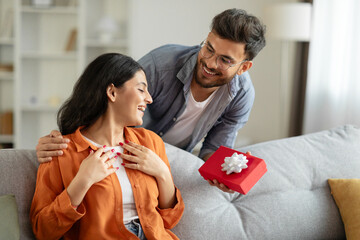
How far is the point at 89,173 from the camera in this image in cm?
142

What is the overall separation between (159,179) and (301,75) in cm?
306

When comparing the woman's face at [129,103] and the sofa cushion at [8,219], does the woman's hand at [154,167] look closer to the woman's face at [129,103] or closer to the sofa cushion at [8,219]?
the woman's face at [129,103]

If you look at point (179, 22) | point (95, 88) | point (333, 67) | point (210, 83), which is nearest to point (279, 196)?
point (210, 83)

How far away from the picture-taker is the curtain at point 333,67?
3482 millimetres

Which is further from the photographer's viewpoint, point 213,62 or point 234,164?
point 213,62

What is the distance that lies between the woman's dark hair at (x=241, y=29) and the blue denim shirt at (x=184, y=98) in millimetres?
212

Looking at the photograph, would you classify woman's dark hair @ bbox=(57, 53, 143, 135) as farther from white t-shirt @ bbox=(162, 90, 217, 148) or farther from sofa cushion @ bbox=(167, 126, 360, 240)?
white t-shirt @ bbox=(162, 90, 217, 148)

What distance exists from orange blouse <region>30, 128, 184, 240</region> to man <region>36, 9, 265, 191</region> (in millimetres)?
306

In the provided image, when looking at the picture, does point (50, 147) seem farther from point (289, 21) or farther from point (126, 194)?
point (289, 21)

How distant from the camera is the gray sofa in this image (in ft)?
5.40

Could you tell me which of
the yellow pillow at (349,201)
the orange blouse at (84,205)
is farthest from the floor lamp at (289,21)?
the orange blouse at (84,205)

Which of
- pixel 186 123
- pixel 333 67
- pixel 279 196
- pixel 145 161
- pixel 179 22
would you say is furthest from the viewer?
pixel 179 22

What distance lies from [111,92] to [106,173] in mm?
294

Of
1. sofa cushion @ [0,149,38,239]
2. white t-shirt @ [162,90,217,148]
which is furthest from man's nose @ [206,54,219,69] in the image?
sofa cushion @ [0,149,38,239]
